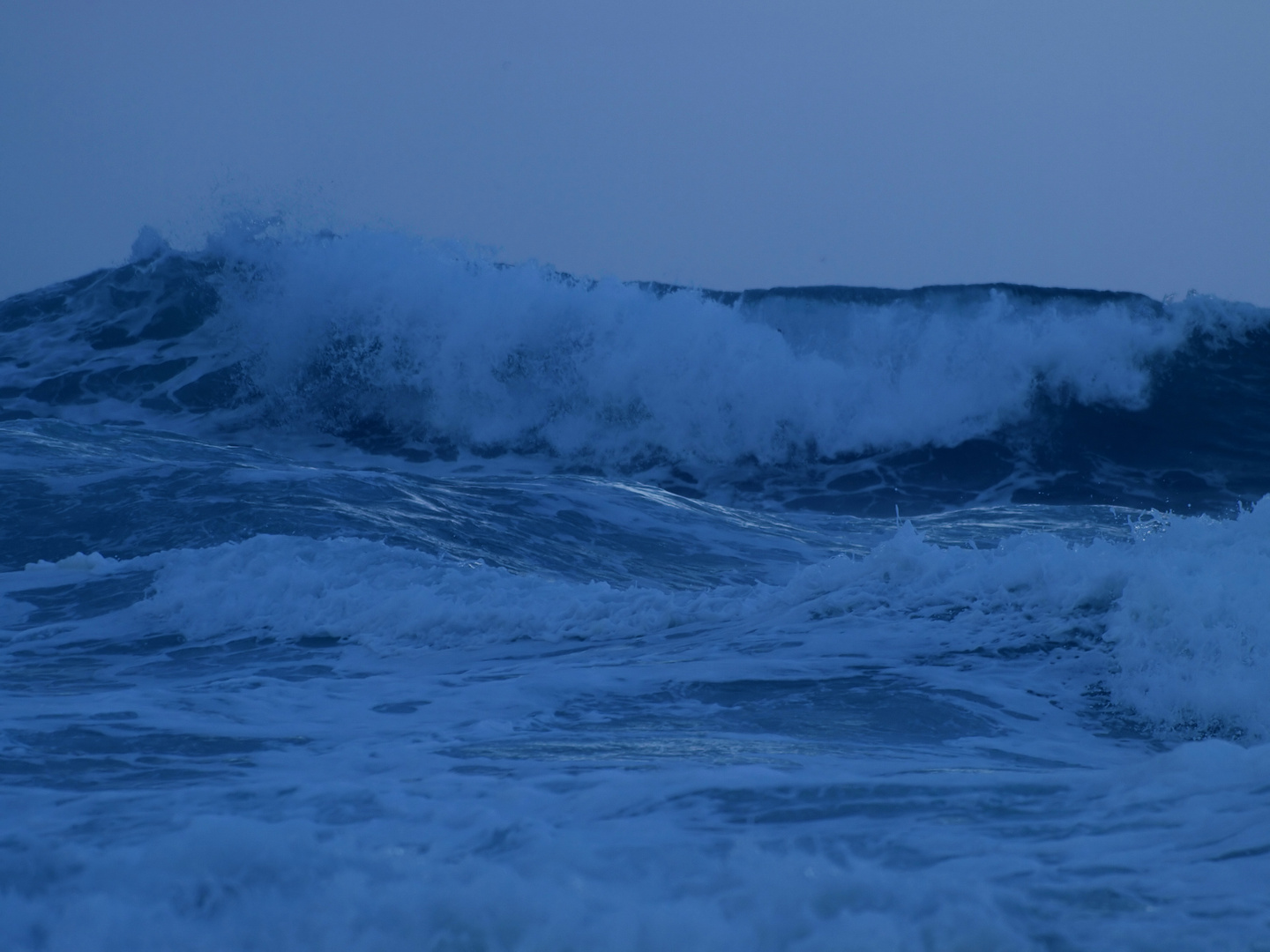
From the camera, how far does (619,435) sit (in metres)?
15.8

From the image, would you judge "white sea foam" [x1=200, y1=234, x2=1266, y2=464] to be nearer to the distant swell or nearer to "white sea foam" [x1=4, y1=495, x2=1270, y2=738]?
the distant swell

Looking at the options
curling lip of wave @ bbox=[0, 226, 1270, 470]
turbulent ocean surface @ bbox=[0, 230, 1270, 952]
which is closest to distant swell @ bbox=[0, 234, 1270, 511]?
curling lip of wave @ bbox=[0, 226, 1270, 470]

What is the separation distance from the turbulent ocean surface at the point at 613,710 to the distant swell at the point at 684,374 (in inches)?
37.4

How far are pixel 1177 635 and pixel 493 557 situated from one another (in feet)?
15.0

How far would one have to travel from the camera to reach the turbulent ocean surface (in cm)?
227

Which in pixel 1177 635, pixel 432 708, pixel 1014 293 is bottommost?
pixel 432 708

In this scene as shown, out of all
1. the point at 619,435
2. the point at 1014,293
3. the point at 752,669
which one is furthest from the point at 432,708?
the point at 1014,293

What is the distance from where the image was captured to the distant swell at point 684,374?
15.5m

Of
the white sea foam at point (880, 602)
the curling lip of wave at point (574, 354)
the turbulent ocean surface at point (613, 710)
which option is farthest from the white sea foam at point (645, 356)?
the white sea foam at point (880, 602)

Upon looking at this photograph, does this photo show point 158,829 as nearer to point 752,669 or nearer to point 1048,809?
point 1048,809

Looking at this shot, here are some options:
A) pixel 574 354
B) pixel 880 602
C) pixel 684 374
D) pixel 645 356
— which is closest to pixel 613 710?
pixel 880 602

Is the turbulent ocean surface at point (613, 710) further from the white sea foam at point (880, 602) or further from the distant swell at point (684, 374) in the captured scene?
the distant swell at point (684, 374)

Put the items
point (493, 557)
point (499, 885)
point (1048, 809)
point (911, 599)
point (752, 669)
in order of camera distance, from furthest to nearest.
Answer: point (493, 557) → point (911, 599) → point (752, 669) → point (1048, 809) → point (499, 885)

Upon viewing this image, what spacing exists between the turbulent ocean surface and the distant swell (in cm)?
95
